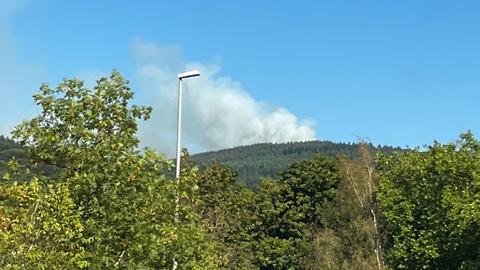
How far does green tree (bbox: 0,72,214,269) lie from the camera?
44.2ft

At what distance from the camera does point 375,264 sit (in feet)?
162

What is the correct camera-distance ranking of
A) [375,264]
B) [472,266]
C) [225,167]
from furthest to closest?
[225,167] < [375,264] < [472,266]

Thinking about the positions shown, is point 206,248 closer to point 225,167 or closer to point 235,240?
point 235,240

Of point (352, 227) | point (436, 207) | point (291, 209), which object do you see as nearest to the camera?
point (436, 207)

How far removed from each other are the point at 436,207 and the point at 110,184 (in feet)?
60.1

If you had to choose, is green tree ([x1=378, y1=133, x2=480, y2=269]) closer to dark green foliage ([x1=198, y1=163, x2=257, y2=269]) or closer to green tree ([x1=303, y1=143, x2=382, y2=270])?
green tree ([x1=303, y1=143, x2=382, y2=270])

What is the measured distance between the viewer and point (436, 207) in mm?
28969

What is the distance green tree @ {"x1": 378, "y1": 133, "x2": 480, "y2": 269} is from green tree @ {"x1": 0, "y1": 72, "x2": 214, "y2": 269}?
47.5ft

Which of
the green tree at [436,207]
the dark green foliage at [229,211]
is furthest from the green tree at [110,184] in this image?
the dark green foliage at [229,211]

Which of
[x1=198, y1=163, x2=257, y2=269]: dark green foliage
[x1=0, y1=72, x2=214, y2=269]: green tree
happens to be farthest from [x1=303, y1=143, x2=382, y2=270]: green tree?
[x1=0, y1=72, x2=214, y2=269]: green tree

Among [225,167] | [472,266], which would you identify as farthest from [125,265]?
[225,167]

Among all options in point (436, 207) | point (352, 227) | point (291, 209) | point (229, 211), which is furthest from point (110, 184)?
point (291, 209)

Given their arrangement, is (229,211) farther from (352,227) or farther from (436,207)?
(436,207)

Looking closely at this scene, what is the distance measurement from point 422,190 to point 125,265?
1917cm
